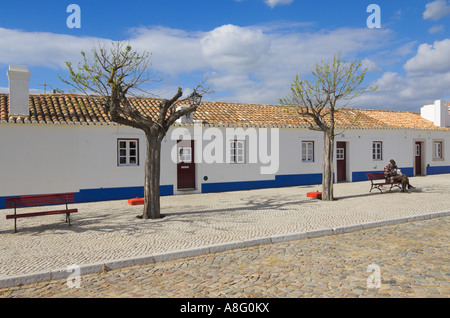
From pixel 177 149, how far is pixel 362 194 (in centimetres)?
756

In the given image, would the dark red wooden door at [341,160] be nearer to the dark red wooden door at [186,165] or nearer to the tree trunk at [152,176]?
the dark red wooden door at [186,165]

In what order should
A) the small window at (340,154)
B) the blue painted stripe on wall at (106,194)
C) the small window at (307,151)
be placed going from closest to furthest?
the blue painted stripe on wall at (106,194) < the small window at (307,151) < the small window at (340,154)

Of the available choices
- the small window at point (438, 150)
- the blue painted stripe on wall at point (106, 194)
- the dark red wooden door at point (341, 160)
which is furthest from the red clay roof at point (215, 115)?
the blue painted stripe on wall at point (106, 194)

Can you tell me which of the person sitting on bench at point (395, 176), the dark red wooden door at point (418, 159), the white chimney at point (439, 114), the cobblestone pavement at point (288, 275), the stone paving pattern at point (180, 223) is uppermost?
the white chimney at point (439, 114)

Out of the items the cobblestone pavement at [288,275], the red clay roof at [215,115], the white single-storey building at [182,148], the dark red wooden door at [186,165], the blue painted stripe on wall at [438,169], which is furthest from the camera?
the blue painted stripe on wall at [438,169]

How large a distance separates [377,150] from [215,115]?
994cm

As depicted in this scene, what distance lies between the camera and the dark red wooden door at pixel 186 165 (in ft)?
48.2

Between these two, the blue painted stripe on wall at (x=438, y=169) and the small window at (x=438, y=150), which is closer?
the blue painted stripe on wall at (x=438, y=169)

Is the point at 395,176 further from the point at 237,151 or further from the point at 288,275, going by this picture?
the point at 288,275

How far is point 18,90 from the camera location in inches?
476

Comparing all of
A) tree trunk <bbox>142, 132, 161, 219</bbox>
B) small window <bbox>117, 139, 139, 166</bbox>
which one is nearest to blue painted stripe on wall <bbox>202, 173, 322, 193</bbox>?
small window <bbox>117, 139, 139, 166</bbox>

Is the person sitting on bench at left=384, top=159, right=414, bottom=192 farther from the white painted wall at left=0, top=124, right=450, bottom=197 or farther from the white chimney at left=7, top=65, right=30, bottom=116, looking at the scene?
the white chimney at left=7, top=65, right=30, bottom=116

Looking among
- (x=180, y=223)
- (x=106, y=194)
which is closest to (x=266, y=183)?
(x=106, y=194)

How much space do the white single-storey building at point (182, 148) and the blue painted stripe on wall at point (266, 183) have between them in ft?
0.15
